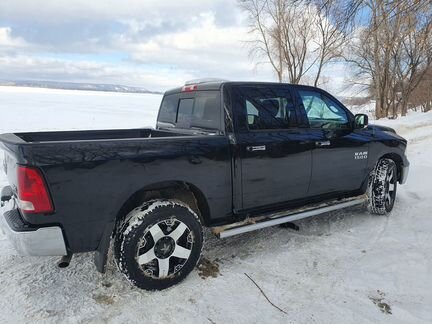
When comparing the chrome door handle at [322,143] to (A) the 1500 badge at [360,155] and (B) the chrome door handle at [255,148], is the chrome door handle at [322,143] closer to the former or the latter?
(A) the 1500 badge at [360,155]

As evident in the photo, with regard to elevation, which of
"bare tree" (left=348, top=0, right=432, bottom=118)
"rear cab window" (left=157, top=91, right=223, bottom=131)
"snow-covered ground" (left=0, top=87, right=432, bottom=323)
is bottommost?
"snow-covered ground" (left=0, top=87, right=432, bottom=323)

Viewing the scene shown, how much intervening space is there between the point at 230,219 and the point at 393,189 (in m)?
2.75

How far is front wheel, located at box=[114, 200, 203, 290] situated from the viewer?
2.90 metres

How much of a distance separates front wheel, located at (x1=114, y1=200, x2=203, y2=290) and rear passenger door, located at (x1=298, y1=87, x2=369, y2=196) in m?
1.65

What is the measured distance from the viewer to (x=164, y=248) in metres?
3.08

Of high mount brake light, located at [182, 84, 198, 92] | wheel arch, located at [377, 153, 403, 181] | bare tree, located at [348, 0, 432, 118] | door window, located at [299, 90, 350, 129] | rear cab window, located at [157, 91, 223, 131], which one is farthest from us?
bare tree, located at [348, 0, 432, 118]

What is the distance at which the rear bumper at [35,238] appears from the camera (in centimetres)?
259

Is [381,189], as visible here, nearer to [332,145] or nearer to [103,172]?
[332,145]

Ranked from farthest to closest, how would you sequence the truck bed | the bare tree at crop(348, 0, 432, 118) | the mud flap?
the bare tree at crop(348, 0, 432, 118) < the truck bed < the mud flap

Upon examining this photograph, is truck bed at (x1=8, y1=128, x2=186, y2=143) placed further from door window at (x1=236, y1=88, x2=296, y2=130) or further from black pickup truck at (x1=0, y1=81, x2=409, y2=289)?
door window at (x1=236, y1=88, x2=296, y2=130)

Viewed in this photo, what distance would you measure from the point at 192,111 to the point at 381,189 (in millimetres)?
2752

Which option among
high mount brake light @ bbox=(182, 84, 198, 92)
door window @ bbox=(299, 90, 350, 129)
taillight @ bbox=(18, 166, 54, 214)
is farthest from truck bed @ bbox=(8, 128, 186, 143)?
door window @ bbox=(299, 90, 350, 129)

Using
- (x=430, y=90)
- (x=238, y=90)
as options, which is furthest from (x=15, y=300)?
(x=430, y=90)

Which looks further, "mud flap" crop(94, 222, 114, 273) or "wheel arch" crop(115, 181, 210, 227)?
"wheel arch" crop(115, 181, 210, 227)
